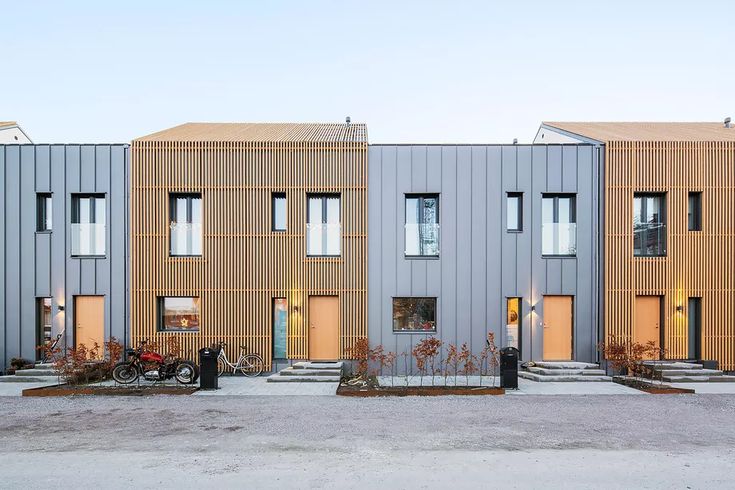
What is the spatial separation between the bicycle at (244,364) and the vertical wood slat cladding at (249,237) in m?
0.22

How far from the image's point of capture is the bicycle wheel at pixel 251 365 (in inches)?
519

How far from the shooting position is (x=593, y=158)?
13594 mm

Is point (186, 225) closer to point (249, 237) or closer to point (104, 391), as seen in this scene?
point (249, 237)

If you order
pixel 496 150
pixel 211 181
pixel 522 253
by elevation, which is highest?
pixel 496 150

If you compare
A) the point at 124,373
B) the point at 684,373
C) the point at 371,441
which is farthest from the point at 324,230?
the point at 684,373

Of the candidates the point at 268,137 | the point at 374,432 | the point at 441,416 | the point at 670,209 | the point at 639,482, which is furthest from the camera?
the point at 268,137

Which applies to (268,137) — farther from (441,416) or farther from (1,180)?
(441,416)

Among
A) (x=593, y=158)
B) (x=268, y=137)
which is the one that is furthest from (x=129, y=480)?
(x=593, y=158)

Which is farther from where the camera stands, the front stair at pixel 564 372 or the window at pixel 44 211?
the window at pixel 44 211

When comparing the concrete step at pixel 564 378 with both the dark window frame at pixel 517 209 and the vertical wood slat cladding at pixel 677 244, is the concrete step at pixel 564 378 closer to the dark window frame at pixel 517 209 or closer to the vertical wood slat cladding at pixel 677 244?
the vertical wood slat cladding at pixel 677 244

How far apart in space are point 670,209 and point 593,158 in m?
2.51

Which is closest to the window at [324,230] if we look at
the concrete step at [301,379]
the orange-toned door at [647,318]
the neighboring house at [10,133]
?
the concrete step at [301,379]

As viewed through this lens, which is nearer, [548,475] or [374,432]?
[548,475]

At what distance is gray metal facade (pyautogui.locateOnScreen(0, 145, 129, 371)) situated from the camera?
13.3 metres
